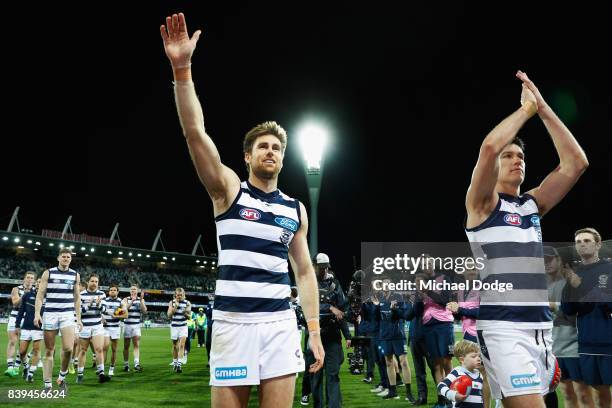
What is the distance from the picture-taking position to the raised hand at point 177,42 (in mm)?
3295

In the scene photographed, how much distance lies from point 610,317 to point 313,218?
504 cm

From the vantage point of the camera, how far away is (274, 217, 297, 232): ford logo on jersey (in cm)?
366

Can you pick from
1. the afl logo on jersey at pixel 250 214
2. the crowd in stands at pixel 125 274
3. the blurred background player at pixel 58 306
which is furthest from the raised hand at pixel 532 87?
the crowd in stands at pixel 125 274

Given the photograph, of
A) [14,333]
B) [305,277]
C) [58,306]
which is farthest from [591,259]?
[14,333]

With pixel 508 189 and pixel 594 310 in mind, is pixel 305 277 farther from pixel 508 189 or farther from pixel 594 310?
pixel 594 310

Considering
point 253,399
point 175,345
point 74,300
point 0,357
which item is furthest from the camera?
point 0,357

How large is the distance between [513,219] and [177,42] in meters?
2.78

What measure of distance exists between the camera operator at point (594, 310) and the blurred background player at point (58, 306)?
30.2 ft

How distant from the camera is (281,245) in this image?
12.0 ft

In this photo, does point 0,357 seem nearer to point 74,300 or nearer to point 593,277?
point 74,300

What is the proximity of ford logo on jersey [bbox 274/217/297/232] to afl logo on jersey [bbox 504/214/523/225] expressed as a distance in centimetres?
163

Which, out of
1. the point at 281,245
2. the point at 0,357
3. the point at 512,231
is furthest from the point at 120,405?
the point at 0,357

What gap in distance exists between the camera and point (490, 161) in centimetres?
370

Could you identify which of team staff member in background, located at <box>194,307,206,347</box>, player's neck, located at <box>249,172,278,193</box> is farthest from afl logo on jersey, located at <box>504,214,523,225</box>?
team staff member in background, located at <box>194,307,206,347</box>
